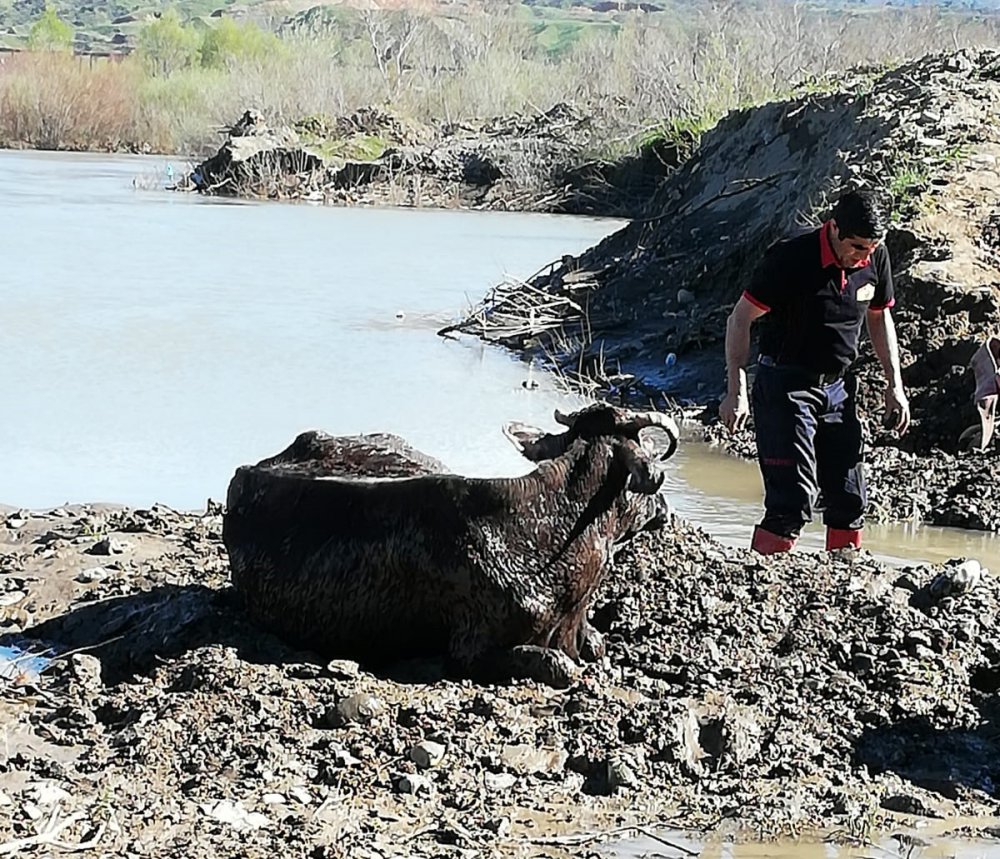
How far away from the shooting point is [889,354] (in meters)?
7.46

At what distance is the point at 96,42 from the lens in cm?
13612

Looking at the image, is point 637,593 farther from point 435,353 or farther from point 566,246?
point 566,246

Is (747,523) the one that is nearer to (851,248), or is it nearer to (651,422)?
(851,248)

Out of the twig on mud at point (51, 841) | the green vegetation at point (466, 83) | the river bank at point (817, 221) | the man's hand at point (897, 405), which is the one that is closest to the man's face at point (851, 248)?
the man's hand at point (897, 405)

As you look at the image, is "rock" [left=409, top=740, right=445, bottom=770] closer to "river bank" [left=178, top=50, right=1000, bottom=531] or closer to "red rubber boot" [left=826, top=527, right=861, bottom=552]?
"red rubber boot" [left=826, top=527, right=861, bottom=552]

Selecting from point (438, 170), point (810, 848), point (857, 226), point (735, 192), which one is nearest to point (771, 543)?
point (857, 226)

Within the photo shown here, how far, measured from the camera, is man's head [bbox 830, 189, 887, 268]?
22.2 feet

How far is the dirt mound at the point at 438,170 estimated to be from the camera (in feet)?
114

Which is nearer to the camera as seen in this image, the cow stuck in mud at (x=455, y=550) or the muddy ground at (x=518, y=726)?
the muddy ground at (x=518, y=726)

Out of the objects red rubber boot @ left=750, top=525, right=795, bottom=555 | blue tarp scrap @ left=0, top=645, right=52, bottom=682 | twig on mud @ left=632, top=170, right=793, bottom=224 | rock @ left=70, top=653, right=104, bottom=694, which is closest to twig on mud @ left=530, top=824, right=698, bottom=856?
rock @ left=70, top=653, right=104, bottom=694

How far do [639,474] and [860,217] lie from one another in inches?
58.1

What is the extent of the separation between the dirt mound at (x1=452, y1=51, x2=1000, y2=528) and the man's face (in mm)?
3244

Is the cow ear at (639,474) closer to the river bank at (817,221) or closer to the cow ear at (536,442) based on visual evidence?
the cow ear at (536,442)

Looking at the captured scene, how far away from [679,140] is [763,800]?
2257cm
